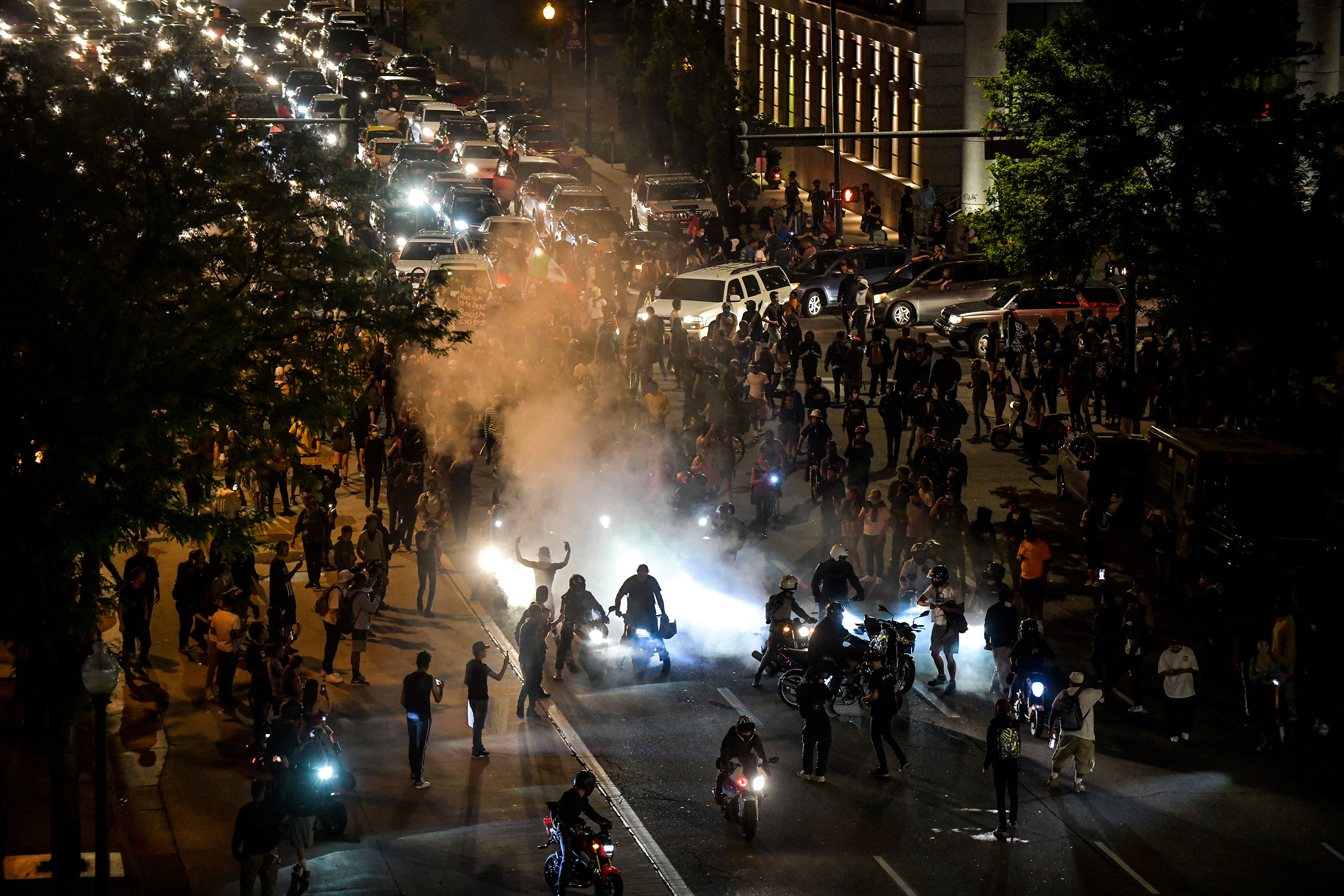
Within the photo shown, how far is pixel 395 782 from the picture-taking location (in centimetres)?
1486

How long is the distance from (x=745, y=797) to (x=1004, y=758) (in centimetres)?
226

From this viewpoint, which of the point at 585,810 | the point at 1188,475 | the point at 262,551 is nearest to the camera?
the point at 585,810

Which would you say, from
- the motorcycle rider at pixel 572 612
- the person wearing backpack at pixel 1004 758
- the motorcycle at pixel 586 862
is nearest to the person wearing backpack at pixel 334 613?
the motorcycle rider at pixel 572 612

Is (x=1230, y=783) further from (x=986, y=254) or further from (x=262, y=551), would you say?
(x=986, y=254)

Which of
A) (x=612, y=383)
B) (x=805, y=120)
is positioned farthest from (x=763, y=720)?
(x=805, y=120)

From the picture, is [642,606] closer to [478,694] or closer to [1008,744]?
[478,694]

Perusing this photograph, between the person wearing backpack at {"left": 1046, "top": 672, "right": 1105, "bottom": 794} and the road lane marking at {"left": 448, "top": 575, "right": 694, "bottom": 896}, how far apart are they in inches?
157

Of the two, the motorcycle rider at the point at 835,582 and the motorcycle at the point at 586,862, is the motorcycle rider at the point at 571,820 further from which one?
the motorcycle rider at the point at 835,582

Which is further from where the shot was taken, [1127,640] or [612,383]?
[612,383]

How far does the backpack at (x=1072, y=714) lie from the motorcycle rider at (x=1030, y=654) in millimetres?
1266

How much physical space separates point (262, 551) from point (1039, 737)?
1137 centimetres

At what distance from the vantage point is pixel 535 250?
124ft

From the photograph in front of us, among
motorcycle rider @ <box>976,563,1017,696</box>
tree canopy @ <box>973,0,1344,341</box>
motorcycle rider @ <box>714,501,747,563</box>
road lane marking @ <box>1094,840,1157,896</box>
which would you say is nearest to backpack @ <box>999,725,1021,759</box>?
road lane marking @ <box>1094,840,1157,896</box>

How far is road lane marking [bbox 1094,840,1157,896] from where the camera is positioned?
12836mm
